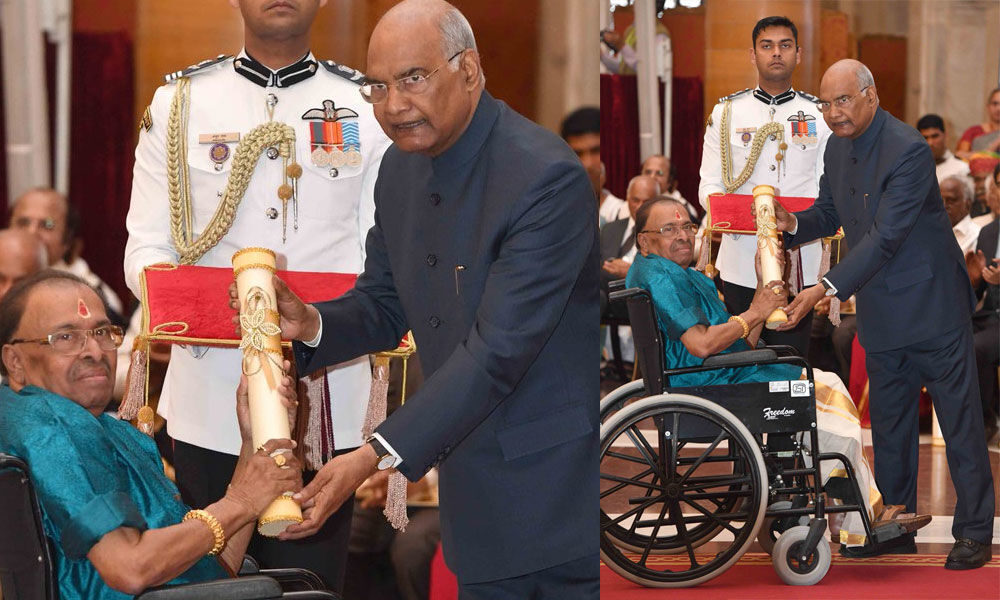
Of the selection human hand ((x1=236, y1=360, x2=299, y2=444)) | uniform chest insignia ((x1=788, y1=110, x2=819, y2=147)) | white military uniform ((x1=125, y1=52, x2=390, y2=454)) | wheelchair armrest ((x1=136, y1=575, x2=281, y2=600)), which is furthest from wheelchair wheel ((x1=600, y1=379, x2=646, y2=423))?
wheelchair armrest ((x1=136, y1=575, x2=281, y2=600))

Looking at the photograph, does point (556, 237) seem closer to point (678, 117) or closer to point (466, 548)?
point (466, 548)

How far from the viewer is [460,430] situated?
1.92m

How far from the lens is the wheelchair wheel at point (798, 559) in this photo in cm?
405

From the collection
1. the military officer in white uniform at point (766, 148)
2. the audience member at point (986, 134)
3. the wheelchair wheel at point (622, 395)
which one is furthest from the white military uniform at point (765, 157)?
the audience member at point (986, 134)

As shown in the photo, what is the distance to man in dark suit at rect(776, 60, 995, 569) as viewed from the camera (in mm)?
4129

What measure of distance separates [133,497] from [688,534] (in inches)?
90.0

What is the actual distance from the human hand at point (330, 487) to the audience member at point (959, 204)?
334cm

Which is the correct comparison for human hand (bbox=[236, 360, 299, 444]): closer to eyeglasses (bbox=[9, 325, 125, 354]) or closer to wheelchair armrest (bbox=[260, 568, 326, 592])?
eyeglasses (bbox=[9, 325, 125, 354])

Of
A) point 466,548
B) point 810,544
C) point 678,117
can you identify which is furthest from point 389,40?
point 810,544

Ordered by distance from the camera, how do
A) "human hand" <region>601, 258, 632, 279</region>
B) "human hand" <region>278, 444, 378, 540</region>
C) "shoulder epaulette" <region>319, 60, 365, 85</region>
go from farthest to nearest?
"human hand" <region>601, 258, 632, 279</region>, "shoulder epaulette" <region>319, 60, 365, 85</region>, "human hand" <region>278, 444, 378, 540</region>

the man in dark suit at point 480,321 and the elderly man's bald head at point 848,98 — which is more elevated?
the elderly man's bald head at point 848,98

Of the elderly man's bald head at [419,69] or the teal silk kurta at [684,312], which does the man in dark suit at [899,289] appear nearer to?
the teal silk kurta at [684,312]

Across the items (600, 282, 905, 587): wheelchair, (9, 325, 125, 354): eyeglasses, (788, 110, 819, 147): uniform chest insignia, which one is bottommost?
(600, 282, 905, 587): wheelchair

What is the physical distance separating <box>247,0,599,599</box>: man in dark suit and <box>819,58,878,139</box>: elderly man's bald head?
7.38 ft
